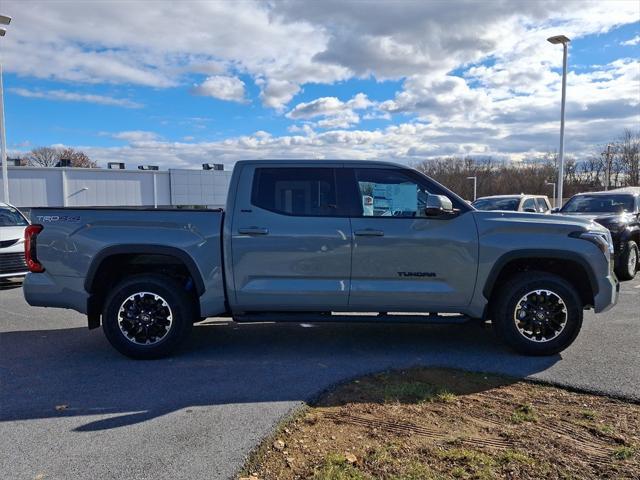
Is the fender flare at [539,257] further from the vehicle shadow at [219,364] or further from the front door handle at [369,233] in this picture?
the front door handle at [369,233]

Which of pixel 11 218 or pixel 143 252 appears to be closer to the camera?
pixel 143 252

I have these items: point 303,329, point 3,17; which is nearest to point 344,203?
point 303,329

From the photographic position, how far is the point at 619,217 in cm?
1072

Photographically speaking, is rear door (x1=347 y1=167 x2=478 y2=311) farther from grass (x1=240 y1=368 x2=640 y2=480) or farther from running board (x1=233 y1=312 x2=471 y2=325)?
grass (x1=240 y1=368 x2=640 y2=480)

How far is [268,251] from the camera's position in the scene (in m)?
5.30

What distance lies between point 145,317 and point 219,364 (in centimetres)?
93

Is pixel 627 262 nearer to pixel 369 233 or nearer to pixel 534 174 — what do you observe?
pixel 369 233

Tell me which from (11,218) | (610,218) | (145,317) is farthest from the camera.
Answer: (11,218)

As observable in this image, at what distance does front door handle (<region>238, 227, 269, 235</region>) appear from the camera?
5301 mm

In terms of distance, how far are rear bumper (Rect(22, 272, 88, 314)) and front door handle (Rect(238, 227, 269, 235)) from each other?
1.77 m

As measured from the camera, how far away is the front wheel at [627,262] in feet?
34.1

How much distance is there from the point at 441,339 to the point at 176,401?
3237 millimetres

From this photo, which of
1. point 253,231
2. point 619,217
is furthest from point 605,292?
point 619,217

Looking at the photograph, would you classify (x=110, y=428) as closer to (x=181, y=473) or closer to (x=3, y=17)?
(x=181, y=473)
